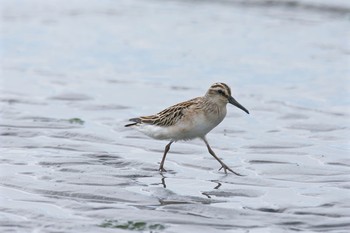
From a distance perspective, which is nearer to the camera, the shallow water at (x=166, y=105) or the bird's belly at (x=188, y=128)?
the shallow water at (x=166, y=105)

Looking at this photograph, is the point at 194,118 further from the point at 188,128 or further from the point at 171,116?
the point at 171,116

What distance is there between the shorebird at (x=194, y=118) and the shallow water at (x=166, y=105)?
0.41 m

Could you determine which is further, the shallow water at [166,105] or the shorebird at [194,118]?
the shorebird at [194,118]

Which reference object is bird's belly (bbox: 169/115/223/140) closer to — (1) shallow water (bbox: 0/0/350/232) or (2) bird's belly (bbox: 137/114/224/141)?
(2) bird's belly (bbox: 137/114/224/141)

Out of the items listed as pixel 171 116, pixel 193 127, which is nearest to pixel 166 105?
pixel 171 116

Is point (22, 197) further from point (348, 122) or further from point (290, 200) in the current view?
point (348, 122)

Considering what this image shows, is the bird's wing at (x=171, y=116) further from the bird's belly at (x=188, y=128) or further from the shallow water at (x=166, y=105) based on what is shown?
the shallow water at (x=166, y=105)

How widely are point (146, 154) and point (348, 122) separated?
3585mm

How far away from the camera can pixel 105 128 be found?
43.6 ft

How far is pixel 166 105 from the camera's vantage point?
15.2 metres

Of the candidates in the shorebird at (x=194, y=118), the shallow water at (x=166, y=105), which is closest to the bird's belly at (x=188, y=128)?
the shorebird at (x=194, y=118)

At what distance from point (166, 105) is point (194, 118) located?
4.32m

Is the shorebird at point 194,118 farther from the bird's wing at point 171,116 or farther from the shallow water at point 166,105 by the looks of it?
the shallow water at point 166,105

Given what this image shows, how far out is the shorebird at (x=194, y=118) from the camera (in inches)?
430
